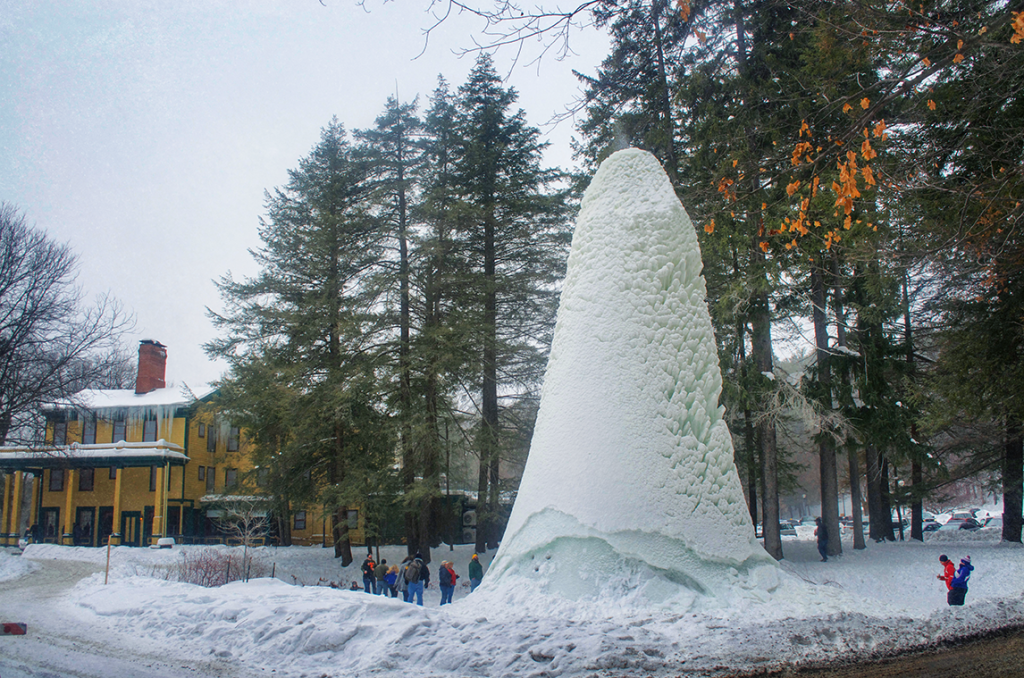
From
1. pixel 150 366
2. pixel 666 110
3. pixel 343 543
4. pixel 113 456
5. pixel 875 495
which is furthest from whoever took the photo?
pixel 150 366

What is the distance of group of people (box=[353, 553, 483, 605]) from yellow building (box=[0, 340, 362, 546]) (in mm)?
12949

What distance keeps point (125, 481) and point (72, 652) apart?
84.1 feet

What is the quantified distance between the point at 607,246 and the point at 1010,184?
4799 mm

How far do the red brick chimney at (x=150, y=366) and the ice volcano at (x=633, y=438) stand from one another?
27726 millimetres

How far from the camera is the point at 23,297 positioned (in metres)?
14.1

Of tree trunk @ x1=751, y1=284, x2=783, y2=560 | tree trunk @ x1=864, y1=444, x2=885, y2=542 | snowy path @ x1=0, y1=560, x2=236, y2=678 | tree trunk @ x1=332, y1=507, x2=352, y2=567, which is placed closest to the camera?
snowy path @ x1=0, y1=560, x2=236, y2=678

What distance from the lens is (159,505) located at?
2777cm

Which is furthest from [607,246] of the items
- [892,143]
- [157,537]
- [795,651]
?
[157,537]

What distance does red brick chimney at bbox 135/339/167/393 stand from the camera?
99.1 feet

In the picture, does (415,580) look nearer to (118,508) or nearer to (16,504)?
(118,508)

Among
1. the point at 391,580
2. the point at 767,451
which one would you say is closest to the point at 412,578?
the point at 391,580

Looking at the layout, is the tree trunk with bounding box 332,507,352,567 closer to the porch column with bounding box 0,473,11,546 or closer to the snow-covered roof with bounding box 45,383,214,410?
the snow-covered roof with bounding box 45,383,214,410

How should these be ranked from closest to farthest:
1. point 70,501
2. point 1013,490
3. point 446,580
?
point 446,580
point 1013,490
point 70,501

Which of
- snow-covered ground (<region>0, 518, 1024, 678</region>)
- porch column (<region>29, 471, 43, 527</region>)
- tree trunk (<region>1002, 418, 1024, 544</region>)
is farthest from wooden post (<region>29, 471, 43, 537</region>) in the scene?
tree trunk (<region>1002, 418, 1024, 544</region>)
